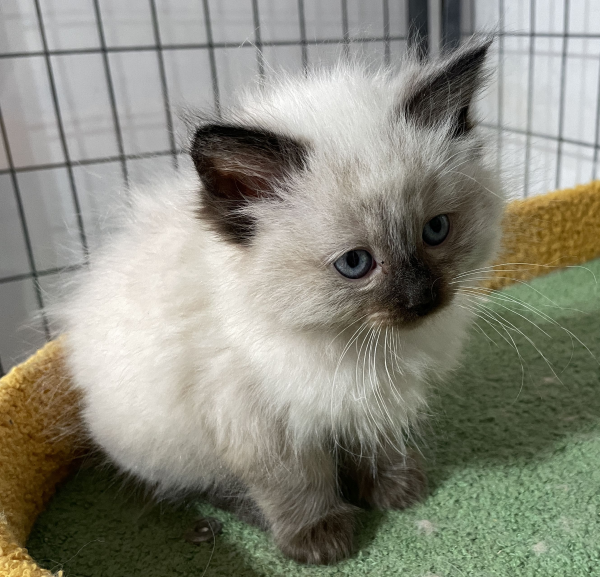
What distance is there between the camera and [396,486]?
116 centimetres

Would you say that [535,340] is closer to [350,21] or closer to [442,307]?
[442,307]

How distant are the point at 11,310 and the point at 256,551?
45.8 inches

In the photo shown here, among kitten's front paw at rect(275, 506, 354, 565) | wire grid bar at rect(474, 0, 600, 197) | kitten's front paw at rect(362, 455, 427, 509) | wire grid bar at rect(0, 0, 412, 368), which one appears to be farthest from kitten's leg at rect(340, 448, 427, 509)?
wire grid bar at rect(474, 0, 600, 197)

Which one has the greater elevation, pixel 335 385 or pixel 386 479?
pixel 335 385

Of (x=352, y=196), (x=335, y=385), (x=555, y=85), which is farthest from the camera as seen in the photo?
(x=555, y=85)

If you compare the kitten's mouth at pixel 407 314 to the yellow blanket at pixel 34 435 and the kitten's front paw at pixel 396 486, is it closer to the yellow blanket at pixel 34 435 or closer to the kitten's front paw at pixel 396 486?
the yellow blanket at pixel 34 435

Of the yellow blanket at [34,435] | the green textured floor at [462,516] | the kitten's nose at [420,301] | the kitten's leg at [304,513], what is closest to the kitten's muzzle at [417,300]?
the kitten's nose at [420,301]

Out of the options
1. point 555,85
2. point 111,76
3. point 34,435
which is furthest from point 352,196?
point 555,85

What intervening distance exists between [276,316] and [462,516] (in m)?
0.54

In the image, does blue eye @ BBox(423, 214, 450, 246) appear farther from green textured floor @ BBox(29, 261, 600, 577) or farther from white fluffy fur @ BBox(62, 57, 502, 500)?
green textured floor @ BBox(29, 261, 600, 577)

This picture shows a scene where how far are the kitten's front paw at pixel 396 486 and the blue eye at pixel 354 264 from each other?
494 mm

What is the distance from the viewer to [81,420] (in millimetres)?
1309

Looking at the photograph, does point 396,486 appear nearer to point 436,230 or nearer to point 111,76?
point 436,230

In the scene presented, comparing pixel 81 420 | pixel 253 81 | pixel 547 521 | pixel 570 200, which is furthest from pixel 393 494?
pixel 570 200
